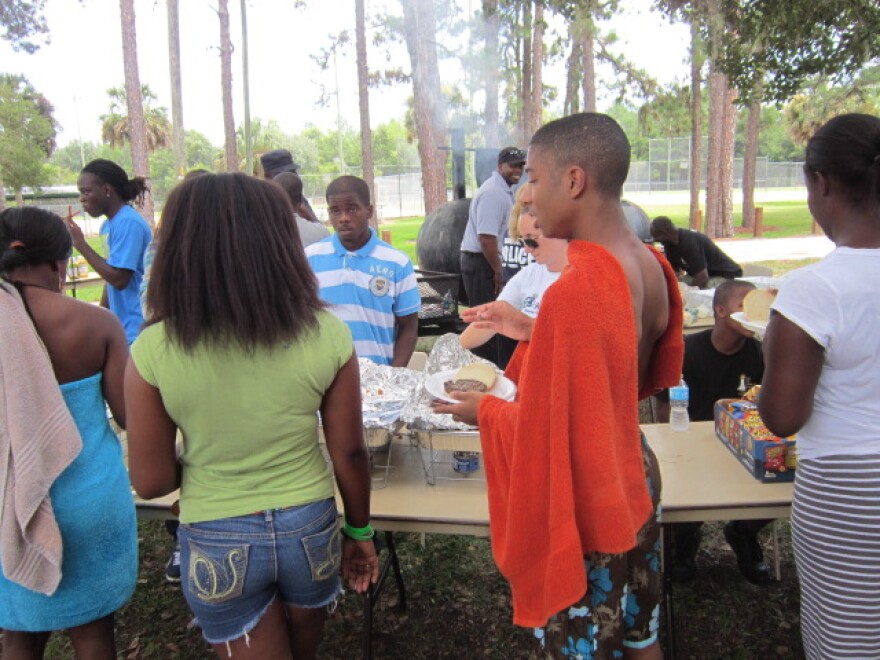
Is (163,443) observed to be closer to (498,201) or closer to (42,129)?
(498,201)

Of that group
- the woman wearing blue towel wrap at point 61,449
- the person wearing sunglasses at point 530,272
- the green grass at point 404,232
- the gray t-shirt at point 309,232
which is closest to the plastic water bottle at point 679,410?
the person wearing sunglasses at point 530,272

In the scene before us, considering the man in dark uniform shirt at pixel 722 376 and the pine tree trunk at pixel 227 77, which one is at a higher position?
the pine tree trunk at pixel 227 77

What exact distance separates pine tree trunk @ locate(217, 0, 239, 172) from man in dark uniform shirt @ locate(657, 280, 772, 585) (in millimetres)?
16559

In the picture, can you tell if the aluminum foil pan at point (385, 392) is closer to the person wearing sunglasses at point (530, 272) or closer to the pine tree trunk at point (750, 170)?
the person wearing sunglasses at point (530, 272)

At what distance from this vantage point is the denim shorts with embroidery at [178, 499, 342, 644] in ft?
4.99

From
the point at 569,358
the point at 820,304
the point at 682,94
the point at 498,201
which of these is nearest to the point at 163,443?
the point at 569,358

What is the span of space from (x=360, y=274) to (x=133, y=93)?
14.3m

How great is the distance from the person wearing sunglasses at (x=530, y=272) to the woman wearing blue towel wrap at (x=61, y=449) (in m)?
1.16

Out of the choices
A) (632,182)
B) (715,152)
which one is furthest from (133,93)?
(632,182)

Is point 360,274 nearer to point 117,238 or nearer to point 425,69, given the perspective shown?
point 117,238

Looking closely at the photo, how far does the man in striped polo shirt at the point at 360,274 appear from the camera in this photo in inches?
125

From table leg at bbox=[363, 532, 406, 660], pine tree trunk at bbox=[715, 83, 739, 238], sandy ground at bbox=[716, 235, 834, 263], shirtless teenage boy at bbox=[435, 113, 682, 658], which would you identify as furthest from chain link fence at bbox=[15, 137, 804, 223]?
shirtless teenage boy at bbox=[435, 113, 682, 658]

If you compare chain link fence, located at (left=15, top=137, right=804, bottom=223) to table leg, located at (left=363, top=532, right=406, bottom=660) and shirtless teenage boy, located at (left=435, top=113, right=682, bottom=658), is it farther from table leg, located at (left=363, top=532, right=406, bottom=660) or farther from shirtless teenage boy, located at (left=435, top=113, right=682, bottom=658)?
shirtless teenage boy, located at (left=435, top=113, right=682, bottom=658)

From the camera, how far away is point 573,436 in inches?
54.3
